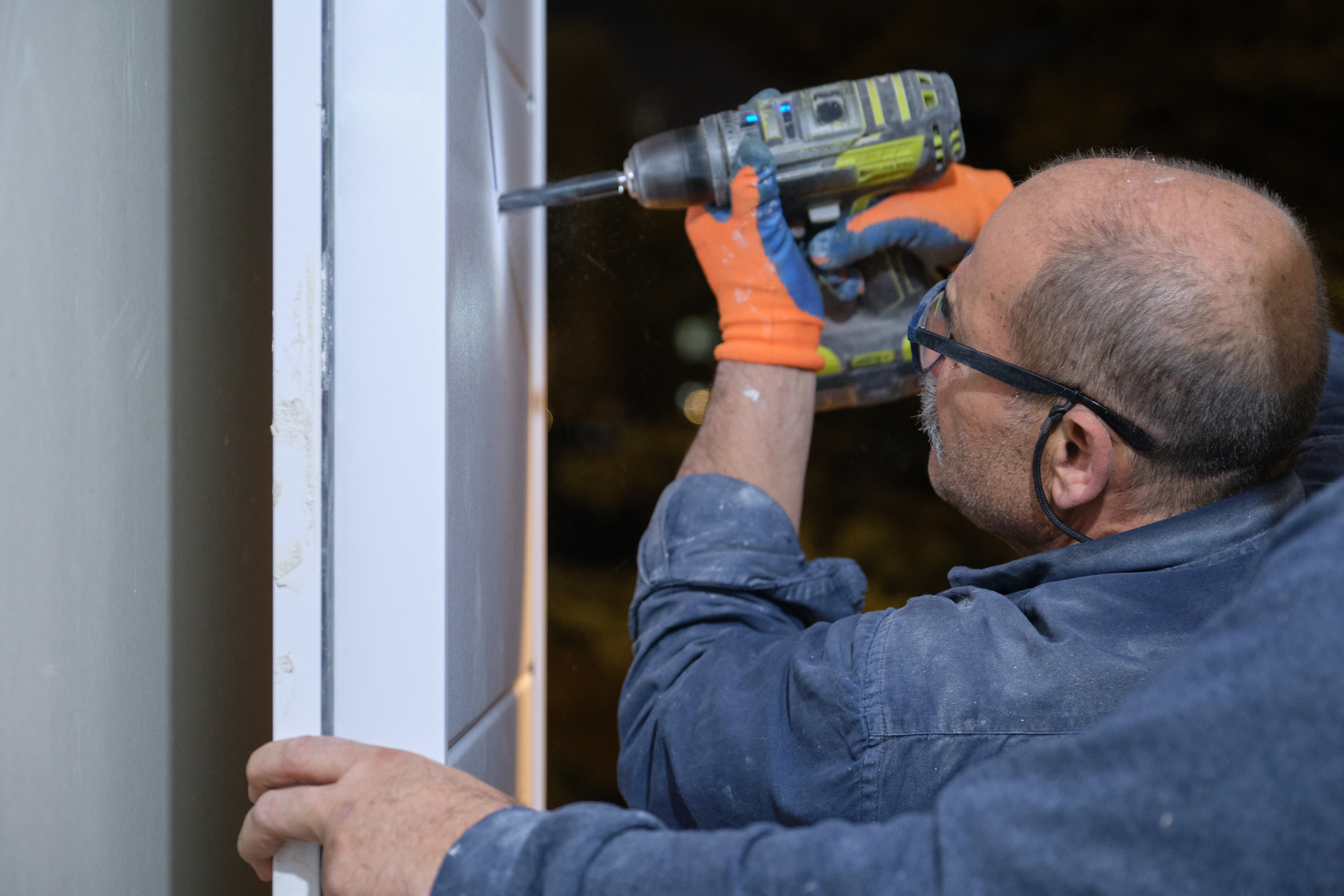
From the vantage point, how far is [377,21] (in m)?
0.79

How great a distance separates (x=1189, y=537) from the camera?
84 centimetres

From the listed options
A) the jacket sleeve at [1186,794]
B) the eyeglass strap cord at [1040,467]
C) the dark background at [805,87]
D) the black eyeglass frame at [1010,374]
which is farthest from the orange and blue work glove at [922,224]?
the jacket sleeve at [1186,794]

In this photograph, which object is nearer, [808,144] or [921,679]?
[921,679]

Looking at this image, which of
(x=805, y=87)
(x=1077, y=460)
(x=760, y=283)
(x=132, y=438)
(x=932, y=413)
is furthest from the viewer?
(x=805, y=87)

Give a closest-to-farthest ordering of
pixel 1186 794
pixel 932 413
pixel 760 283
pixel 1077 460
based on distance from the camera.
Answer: pixel 1186 794 < pixel 1077 460 < pixel 932 413 < pixel 760 283

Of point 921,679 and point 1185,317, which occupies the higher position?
point 1185,317

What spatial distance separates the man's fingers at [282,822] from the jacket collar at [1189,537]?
713 millimetres

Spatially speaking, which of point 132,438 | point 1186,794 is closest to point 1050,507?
point 1186,794

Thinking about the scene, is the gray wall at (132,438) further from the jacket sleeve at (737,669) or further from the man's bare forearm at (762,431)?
the man's bare forearm at (762,431)

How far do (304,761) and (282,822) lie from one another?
5 cm

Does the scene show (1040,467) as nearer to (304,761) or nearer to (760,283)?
(760,283)

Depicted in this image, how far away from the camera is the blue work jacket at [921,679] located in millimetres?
782

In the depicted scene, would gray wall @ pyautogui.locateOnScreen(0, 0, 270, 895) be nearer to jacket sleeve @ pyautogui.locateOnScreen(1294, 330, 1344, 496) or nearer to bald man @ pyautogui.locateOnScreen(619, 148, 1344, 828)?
bald man @ pyautogui.locateOnScreen(619, 148, 1344, 828)

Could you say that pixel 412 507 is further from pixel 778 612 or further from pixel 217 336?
pixel 778 612
